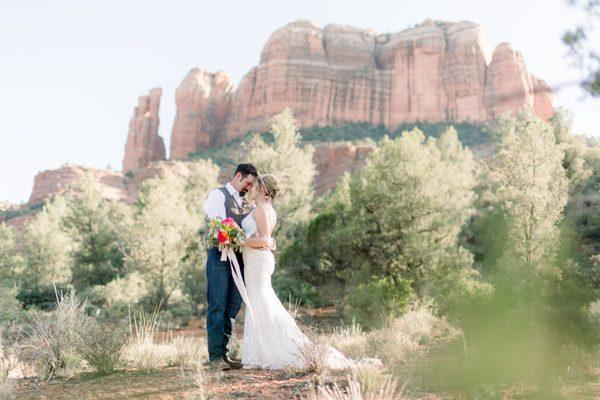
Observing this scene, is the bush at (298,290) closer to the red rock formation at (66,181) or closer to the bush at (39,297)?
the bush at (39,297)

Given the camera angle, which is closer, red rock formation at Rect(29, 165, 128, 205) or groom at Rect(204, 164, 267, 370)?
groom at Rect(204, 164, 267, 370)

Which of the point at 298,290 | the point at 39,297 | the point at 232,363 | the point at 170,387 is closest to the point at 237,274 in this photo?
the point at 232,363

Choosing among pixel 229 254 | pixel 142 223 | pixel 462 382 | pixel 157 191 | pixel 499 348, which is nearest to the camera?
pixel 499 348

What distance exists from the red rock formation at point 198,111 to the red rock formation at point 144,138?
16.0ft

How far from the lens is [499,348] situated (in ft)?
8.69

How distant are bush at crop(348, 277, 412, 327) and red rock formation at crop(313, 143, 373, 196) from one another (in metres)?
34.9

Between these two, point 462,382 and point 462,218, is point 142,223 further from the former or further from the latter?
point 462,382

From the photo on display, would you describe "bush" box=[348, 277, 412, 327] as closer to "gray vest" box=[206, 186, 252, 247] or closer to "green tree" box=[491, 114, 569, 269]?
"green tree" box=[491, 114, 569, 269]

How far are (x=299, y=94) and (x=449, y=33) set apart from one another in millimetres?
25428

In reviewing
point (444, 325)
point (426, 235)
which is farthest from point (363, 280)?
point (444, 325)

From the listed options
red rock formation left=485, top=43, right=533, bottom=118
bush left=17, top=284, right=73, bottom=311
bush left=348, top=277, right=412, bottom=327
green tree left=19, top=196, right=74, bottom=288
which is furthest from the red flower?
red rock formation left=485, top=43, right=533, bottom=118

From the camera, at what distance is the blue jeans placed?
5.66m

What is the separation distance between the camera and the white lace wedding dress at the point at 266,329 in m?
5.60

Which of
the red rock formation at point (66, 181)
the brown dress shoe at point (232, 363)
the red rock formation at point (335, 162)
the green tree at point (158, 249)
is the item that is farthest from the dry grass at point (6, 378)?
the red rock formation at point (66, 181)
